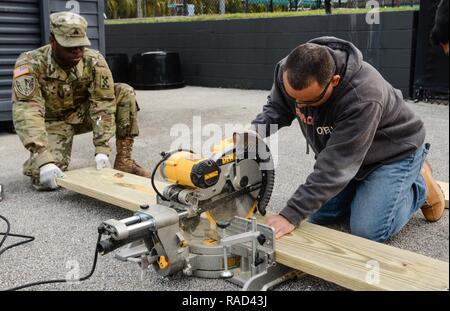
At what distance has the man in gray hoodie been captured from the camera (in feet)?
7.80

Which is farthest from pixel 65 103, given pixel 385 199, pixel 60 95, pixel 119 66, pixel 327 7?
pixel 119 66

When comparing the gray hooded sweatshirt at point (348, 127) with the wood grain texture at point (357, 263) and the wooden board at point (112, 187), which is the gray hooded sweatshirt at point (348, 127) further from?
the wooden board at point (112, 187)

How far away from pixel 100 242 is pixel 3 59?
4714mm

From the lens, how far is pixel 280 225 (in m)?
2.47

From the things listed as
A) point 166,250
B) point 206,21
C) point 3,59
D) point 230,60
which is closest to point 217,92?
point 230,60

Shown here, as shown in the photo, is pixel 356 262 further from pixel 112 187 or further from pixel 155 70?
pixel 155 70

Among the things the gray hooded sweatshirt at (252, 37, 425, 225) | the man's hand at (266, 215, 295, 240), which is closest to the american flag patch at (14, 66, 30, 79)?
the gray hooded sweatshirt at (252, 37, 425, 225)

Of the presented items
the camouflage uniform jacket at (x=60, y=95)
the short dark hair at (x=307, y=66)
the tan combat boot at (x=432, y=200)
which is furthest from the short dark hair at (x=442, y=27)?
the camouflage uniform jacket at (x=60, y=95)

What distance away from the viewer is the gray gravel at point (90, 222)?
242 cm

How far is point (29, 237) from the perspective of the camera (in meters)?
2.97

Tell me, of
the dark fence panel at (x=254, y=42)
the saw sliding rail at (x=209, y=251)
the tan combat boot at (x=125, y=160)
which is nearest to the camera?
the saw sliding rail at (x=209, y=251)

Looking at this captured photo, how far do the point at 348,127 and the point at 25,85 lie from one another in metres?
2.43

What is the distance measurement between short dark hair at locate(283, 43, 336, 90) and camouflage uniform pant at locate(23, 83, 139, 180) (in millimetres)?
2164
